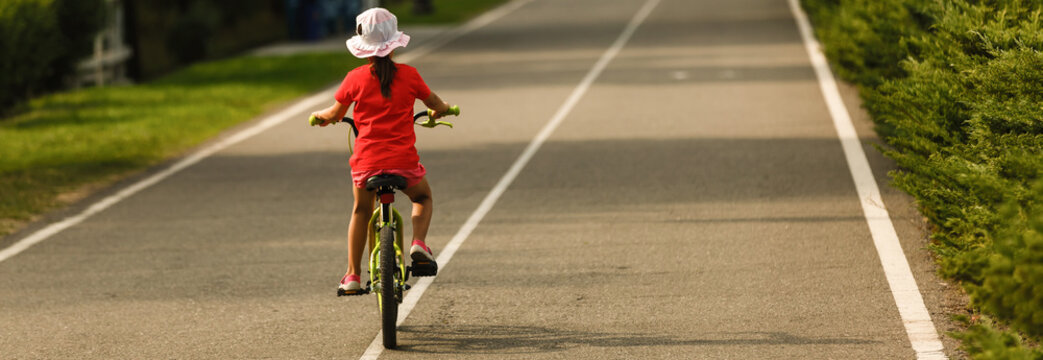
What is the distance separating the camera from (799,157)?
15.0 m

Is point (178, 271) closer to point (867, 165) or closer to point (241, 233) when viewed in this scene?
point (241, 233)

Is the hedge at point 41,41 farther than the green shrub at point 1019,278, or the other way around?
the hedge at point 41,41

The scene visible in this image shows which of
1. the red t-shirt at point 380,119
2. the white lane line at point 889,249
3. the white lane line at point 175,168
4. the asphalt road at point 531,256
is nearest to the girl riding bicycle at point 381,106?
the red t-shirt at point 380,119

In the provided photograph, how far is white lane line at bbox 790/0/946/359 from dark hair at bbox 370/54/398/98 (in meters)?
2.96

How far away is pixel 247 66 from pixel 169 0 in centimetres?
1352

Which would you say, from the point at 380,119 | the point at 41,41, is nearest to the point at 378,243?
the point at 380,119

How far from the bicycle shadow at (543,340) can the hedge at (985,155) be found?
100 centimetres

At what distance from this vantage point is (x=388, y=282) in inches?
286

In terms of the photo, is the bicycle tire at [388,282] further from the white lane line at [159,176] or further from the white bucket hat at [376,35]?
the white lane line at [159,176]

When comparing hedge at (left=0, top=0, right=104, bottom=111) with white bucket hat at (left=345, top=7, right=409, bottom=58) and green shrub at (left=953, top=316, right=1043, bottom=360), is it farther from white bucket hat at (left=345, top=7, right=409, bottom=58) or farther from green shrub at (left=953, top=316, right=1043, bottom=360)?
green shrub at (left=953, top=316, right=1043, bottom=360)

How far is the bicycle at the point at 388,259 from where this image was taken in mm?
7293

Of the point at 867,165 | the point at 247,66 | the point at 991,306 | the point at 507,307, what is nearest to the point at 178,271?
the point at 507,307

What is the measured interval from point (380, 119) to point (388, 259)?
72 cm

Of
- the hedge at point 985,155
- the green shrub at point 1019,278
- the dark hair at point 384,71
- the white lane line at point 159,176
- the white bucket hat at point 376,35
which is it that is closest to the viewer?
the green shrub at point 1019,278
